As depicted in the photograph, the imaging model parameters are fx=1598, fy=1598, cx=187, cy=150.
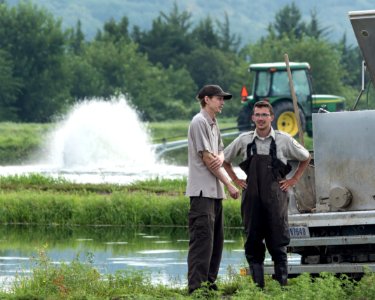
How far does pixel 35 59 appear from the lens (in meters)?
80.1

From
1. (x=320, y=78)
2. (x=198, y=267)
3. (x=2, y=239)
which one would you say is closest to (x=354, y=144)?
(x=198, y=267)

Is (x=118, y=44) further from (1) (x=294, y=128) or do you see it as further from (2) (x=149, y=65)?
(1) (x=294, y=128)

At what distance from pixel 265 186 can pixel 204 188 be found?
53 centimetres

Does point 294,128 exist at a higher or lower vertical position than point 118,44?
lower

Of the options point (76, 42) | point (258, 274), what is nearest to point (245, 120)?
point (258, 274)

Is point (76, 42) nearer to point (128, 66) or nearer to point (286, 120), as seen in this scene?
point (128, 66)

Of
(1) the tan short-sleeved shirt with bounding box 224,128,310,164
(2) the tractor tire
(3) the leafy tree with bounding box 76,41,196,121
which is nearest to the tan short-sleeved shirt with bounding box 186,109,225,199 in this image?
(1) the tan short-sleeved shirt with bounding box 224,128,310,164

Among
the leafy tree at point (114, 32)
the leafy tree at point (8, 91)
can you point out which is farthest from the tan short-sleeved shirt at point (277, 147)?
the leafy tree at point (114, 32)

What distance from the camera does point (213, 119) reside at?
45.2ft

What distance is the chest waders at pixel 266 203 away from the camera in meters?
13.4

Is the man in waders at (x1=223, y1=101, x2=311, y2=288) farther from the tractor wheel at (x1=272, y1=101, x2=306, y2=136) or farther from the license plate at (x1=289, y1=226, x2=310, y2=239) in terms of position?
the tractor wheel at (x1=272, y1=101, x2=306, y2=136)

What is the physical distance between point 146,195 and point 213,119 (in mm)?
12721

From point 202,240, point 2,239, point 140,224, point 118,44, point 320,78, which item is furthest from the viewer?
point 118,44

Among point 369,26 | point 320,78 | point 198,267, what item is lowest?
point 198,267
